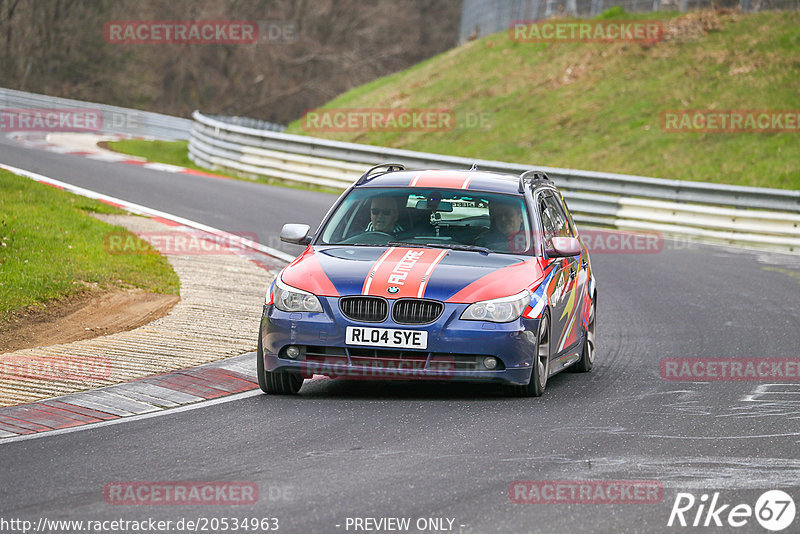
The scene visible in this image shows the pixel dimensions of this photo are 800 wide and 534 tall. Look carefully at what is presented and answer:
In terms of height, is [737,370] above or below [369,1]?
below

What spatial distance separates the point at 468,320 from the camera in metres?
7.99

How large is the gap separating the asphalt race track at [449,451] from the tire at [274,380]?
9 centimetres

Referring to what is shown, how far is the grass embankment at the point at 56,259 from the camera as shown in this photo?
1147 centimetres

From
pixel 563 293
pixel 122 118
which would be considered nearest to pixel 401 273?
pixel 563 293

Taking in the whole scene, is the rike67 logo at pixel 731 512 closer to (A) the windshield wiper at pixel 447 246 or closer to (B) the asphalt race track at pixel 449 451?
(B) the asphalt race track at pixel 449 451

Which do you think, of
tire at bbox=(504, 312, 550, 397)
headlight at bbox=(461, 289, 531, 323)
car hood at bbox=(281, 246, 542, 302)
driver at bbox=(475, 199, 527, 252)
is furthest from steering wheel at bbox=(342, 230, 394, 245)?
tire at bbox=(504, 312, 550, 397)

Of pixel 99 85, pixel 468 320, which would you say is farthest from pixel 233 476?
pixel 99 85

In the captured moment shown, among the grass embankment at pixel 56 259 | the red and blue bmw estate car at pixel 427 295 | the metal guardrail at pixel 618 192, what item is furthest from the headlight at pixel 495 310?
the metal guardrail at pixel 618 192

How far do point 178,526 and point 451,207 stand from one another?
466 centimetres

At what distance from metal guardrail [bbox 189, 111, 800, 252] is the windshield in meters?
9.45

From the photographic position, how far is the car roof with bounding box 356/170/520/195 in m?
9.55

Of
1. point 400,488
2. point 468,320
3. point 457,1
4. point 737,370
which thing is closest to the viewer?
point 400,488

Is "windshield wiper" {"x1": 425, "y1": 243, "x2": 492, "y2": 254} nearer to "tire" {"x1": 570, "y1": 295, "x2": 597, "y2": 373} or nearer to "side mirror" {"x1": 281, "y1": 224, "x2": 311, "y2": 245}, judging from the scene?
"side mirror" {"x1": 281, "y1": 224, "x2": 311, "y2": 245}

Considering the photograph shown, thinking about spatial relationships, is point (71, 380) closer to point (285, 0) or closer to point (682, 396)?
point (682, 396)
